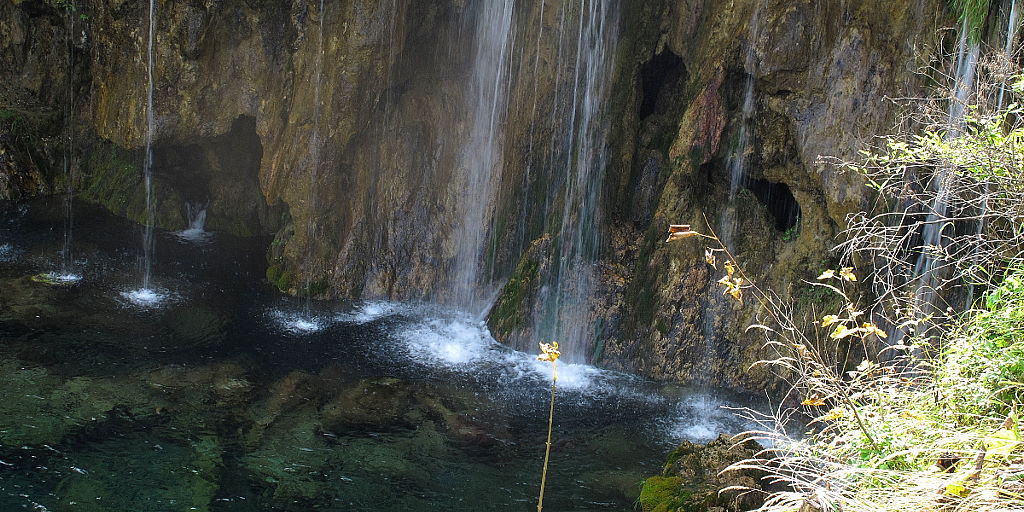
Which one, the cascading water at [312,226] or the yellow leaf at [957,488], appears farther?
the cascading water at [312,226]

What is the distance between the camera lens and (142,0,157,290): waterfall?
12609 millimetres

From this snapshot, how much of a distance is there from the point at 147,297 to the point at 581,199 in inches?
257

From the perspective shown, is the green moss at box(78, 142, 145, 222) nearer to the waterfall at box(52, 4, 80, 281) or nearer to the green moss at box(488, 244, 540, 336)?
the waterfall at box(52, 4, 80, 281)

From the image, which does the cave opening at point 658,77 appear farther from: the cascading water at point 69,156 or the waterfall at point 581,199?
the cascading water at point 69,156

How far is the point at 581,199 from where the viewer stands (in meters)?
11.4

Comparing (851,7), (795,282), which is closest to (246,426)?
(795,282)

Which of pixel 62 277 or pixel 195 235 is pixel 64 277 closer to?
pixel 62 277

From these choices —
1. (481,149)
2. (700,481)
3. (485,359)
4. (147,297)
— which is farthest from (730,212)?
(147,297)

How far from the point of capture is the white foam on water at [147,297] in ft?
37.4

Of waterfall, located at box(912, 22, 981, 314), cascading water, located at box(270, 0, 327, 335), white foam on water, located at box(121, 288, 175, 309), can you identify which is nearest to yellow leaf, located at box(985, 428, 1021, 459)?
waterfall, located at box(912, 22, 981, 314)

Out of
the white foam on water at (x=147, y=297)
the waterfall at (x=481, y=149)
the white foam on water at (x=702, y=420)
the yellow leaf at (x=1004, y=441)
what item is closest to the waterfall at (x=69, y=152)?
the white foam on water at (x=147, y=297)

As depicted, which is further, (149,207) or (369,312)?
(149,207)

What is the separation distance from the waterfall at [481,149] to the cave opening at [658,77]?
7.06ft

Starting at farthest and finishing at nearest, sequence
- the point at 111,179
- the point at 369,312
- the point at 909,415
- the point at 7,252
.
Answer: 1. the point at 111,179
2. the point at 7,252
3. the point at 369,312
4. the point at 909,415
